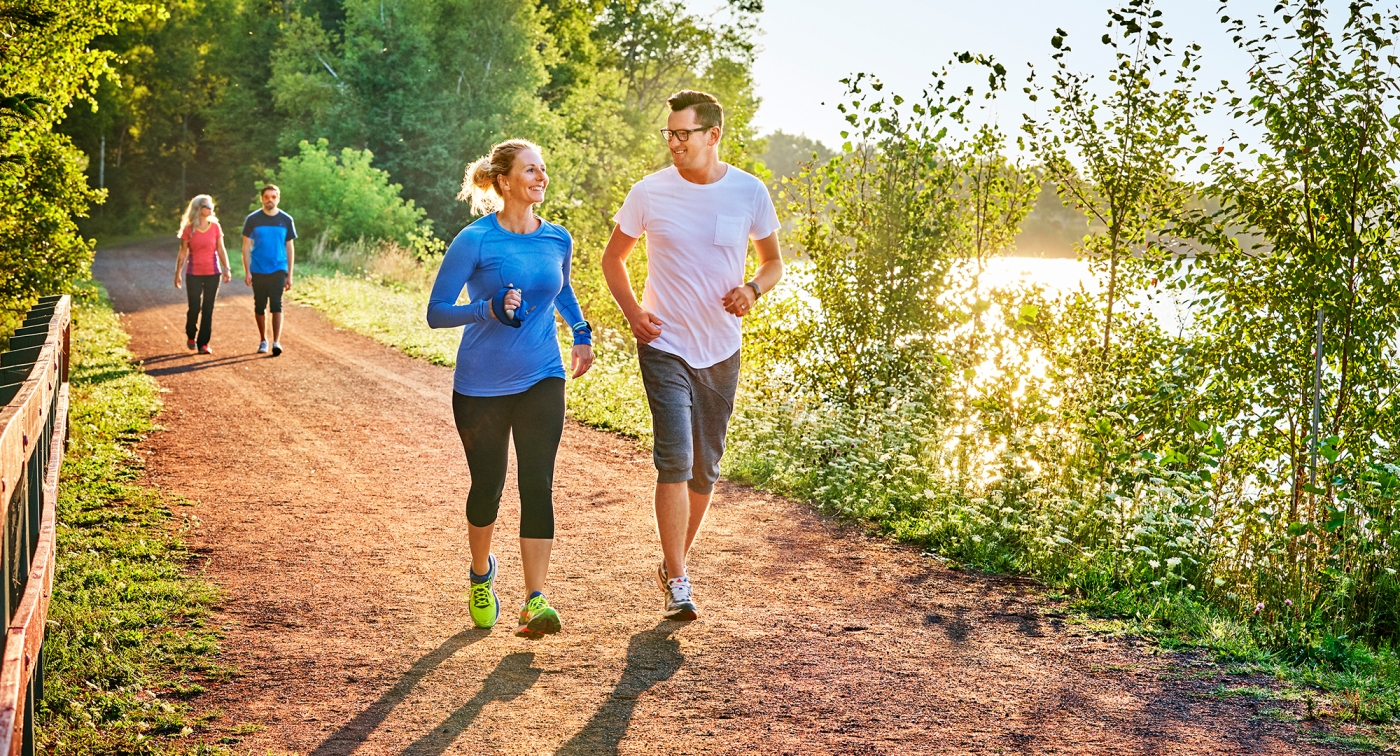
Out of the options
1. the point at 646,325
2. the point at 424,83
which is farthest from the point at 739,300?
the point at 424,83

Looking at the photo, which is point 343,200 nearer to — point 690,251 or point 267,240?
point 267,240

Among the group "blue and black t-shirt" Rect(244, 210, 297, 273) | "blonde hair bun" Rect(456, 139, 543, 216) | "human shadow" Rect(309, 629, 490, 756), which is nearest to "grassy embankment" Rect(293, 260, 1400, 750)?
"human shadow" Rect(309, 629, 490, 756)

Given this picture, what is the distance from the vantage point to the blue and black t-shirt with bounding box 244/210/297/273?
13961 mm

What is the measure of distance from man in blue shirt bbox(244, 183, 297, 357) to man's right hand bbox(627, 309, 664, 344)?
9.67 m

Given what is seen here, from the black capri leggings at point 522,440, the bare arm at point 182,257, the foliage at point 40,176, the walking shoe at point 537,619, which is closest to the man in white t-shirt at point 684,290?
the black capri leggings at point 522,440

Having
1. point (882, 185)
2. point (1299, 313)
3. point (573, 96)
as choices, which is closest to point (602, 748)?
point (1299, 313)

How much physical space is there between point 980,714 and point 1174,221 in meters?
4.33

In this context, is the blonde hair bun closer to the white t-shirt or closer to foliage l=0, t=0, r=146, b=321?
the white t-shirt

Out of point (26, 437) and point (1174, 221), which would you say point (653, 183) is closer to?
point (26, 437)

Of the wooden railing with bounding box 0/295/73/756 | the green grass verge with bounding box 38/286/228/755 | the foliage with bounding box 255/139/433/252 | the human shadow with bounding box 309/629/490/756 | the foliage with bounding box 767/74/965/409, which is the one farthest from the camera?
the foliage with bounding box 255/139/433/252

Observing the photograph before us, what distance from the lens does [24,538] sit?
431 centimetres

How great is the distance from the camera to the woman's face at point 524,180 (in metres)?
4.93

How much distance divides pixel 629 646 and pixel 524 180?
203 centimetres

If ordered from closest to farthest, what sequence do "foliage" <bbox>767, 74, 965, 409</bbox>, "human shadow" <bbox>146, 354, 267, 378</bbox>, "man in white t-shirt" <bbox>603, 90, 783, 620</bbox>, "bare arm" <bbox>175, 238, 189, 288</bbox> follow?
"man in white t-shirt" <bbox>603, 90, 783, 620</bbox>
"foliage" <bbox>767, 74, 965, 409</bbox>
"human shadow" <bbox>146, 354, 267, 378</bbox>
"bare arm" <bbox>175, 238, 189, 288</bbox>
